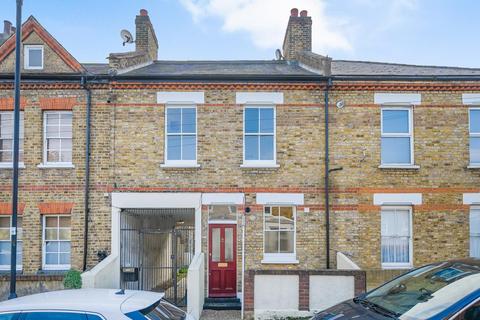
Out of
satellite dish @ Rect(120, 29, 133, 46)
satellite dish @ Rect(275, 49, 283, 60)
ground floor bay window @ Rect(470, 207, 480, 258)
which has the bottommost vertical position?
ground floor bay window @ Rect(470, 207, 480, 258)

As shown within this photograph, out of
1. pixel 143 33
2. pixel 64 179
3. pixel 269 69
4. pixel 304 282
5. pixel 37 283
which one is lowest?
pixel 37 283

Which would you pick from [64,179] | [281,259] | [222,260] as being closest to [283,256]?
[281,259]

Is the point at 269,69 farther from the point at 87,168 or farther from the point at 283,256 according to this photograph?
the point at 87,168

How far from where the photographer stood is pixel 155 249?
1516cm

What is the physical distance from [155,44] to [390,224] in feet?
36.4

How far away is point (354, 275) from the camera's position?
389 inches

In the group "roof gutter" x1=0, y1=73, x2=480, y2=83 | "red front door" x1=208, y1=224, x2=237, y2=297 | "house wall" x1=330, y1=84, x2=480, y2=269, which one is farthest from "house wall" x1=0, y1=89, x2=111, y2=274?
"house wall" x1=330, y1=84, x2=480, y2=269

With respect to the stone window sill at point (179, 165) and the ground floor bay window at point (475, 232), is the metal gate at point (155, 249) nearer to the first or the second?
the stone window sill at point (179, 165)

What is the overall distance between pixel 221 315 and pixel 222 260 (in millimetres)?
2064

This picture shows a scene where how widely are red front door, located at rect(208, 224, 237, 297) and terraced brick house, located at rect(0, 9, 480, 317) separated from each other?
0.14 feet

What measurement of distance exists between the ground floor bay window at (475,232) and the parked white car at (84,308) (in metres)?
11.1

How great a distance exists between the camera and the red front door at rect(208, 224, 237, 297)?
1242 centimetres

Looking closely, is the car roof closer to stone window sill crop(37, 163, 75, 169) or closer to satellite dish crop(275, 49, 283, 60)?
stone window sill crop(37, 163, 75, 169)

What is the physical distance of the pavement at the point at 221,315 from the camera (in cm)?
1040
